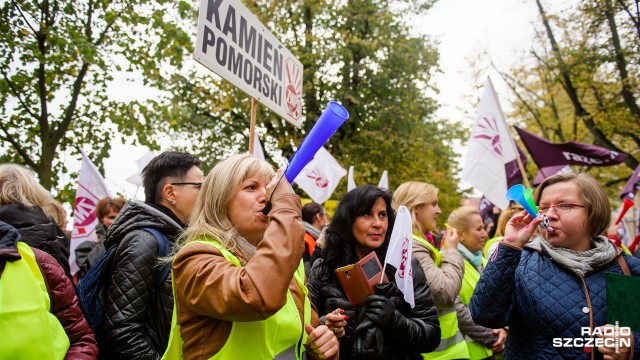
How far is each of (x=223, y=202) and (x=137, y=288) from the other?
81 centimetres

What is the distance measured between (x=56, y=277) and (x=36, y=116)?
725 centimetres

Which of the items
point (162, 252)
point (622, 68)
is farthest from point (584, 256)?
point (622, 68)

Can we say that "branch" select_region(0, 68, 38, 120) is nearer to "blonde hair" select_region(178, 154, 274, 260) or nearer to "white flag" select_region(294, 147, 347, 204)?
"white flag" select_region(294, 147, 347, 204)

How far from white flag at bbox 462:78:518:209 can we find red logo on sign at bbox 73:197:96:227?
451cm

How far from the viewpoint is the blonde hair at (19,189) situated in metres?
2.75

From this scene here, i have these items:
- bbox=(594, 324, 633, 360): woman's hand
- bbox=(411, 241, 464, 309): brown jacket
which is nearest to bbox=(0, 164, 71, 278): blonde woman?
bbox=(411, 241, 464, 309): brown jacket

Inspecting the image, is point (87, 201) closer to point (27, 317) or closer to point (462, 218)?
point (462, 218)

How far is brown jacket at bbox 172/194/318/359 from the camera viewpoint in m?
1.65

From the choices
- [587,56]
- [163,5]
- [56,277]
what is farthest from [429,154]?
[56,277]

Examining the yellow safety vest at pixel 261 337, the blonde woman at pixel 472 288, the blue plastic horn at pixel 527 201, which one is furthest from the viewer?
the blonde woman at pixel 472 288

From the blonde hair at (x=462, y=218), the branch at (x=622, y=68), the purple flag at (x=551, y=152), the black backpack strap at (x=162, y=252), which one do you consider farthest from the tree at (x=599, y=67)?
the black backpack strap at (x=162, y=252)

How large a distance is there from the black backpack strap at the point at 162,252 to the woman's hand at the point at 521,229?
1705 mm

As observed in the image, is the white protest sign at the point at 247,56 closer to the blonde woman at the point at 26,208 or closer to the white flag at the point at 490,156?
the blonde woman at the point at 26,208

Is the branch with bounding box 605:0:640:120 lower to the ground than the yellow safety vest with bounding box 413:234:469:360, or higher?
higher
